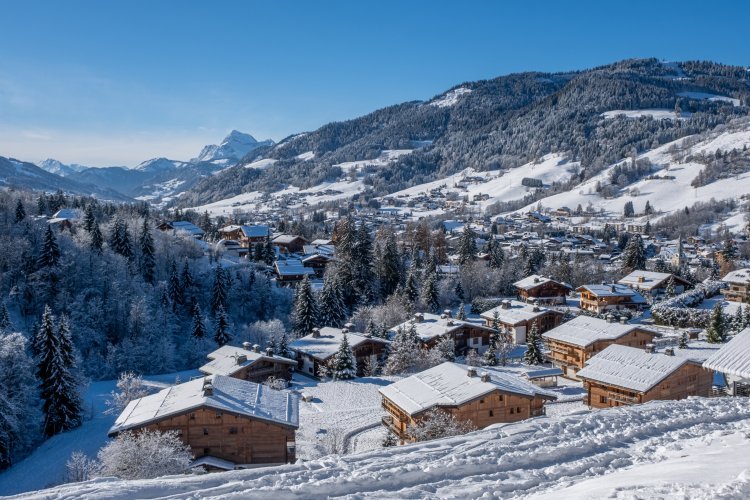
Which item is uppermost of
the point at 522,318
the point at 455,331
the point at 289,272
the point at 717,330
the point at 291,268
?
the point at 291,268

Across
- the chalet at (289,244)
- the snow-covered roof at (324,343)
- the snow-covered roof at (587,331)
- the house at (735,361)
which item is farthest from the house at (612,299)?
the chalet at (289,244)

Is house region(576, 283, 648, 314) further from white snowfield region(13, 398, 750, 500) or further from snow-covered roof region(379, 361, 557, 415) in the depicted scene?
white snowfield region(13, 398, 750, 500)

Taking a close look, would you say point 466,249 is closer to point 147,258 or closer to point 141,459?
point 147,258

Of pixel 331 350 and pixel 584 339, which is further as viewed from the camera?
pixel 331 350

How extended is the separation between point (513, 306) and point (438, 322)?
11173mm

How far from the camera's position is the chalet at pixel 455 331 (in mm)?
54281

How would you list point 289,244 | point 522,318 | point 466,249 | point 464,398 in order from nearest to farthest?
point 464,398 → point 522,318 → point 466,249 → point 289,244

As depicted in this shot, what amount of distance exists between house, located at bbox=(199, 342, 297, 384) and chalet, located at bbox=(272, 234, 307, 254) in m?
53.8

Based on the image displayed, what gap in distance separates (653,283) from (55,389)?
68.9 metres

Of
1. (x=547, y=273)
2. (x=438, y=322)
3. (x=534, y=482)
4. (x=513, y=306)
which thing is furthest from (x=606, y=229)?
(x=534, y=482)

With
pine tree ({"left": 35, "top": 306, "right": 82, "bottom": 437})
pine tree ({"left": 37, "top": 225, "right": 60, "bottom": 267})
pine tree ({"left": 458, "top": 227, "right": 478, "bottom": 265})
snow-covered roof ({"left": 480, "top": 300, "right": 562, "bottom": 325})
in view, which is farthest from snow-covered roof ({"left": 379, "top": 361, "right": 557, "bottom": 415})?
pine tree ({"left": 458, "top": 227, "right": 478, "bottom": 265})

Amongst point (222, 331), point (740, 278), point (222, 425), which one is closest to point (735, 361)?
point (222, 425)

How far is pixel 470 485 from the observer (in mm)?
12328

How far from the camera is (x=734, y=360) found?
20.1m
